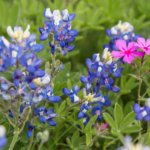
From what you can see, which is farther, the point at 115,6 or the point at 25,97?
the point at 115,6

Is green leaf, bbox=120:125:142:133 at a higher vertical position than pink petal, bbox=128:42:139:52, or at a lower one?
lower

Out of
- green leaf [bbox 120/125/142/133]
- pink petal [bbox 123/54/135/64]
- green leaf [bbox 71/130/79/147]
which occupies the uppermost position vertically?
pink petal [bbox 123/54/135/64]

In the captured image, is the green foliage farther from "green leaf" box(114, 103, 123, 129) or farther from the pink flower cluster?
the pink flower cluster

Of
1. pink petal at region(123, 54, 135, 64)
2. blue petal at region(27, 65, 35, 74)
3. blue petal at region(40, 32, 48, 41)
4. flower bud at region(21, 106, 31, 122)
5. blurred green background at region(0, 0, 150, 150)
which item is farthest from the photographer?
blurred green background at region(0, 0, 150, 150)

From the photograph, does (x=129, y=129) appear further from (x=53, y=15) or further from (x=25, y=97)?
(x=53, y=15)

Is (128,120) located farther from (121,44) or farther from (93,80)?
(121,44)

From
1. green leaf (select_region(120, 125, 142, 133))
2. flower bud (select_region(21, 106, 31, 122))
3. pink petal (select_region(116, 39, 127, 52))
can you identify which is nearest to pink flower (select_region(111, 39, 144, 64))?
pink petal (select_region(116, 39, 127, 52))

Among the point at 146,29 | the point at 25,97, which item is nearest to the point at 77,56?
the point at 146,29

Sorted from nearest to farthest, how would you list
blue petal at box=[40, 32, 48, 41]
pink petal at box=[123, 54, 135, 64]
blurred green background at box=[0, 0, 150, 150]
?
blue petal at box=[40, 32, 48, 41] < pink petal at box=[123, 54, 135, 64] < blurred green background at box=[0, 0, 150, 150]

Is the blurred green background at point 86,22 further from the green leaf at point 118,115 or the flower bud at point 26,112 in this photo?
the flower bud at point 26,112

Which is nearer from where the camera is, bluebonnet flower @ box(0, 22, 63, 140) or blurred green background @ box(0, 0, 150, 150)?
bluebonnet flower @ box(0, 22, 63, 140)

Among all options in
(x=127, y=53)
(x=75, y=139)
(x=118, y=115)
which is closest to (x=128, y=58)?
(x=127, y=53)
